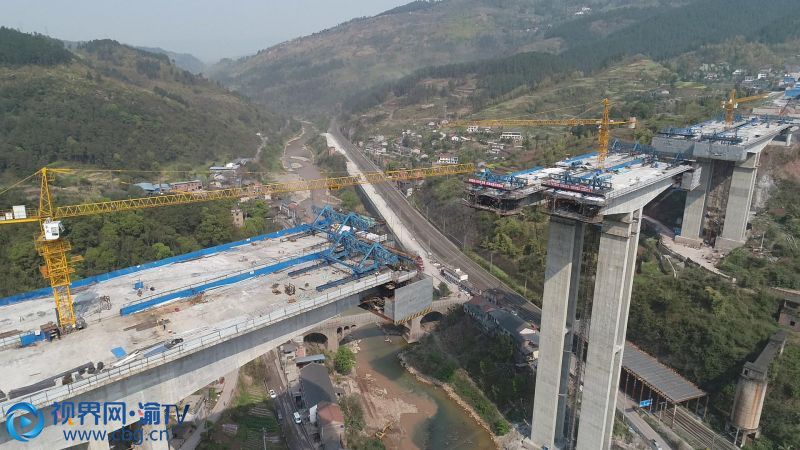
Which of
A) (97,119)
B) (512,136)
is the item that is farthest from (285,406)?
(97,119)

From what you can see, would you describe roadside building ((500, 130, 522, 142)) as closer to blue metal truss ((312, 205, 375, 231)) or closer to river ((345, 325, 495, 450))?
river ((345, 325, 495, 450))

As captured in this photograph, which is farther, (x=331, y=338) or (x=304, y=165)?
(x=304, y=165)

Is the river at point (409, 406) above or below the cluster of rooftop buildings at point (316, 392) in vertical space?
below

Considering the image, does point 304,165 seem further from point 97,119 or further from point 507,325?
point 507,325

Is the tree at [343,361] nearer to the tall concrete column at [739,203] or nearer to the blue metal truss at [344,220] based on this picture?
the blue metal truss at [344,220]

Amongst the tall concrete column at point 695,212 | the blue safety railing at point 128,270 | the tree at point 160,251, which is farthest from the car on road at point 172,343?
the tall concrete column at point 695,212

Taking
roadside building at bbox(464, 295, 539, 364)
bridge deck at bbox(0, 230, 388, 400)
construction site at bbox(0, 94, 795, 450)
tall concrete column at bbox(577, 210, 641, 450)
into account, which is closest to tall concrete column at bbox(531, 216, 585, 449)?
construction site at bbox(0, 94, 795, 450)
